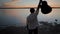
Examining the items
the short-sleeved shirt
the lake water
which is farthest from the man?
the lake water

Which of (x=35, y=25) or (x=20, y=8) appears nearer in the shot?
(x=35, y=25)

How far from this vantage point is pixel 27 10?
8.80 m

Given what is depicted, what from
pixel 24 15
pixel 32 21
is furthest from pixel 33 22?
pixel 24 15

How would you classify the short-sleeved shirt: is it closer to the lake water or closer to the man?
the man

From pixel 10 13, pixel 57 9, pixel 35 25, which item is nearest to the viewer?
pixel 35 25

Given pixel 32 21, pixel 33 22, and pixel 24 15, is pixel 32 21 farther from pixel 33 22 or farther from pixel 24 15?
pixel 24 15

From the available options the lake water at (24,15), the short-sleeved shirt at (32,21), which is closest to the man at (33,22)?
the short-sleeved shirt at (32,21)

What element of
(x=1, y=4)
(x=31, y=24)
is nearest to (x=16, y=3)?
(x=1, y=4)

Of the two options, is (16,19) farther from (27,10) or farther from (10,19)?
(27,10)

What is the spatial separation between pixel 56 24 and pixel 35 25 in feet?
14.1

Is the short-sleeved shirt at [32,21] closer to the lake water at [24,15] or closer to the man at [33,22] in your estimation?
the man at [33,22]

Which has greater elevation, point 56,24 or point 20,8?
point 20,8

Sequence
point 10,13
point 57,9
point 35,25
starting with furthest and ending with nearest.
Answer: point 10,13 → point 57,9 → point 35,25

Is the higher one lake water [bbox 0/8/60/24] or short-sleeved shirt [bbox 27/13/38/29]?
short-sleeved shirt [bbox 27/13/38/29]
